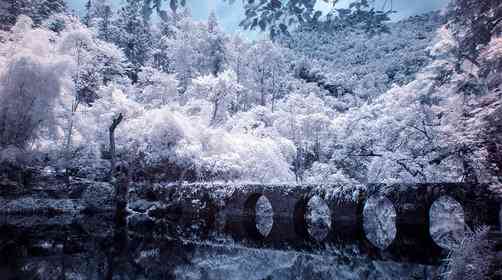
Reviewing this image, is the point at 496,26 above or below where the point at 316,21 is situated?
above

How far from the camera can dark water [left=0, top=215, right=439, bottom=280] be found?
7160 mm

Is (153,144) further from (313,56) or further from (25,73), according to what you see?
(313,56)

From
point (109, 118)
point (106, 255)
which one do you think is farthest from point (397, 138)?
point (109, 118)

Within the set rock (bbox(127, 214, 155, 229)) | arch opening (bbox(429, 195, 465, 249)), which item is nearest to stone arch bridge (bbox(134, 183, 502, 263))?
rock (bbox(127, 214, 155, 229))

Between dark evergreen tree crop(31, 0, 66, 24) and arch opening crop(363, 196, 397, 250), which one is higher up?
dark evergreen tree crop(31, 0, 66, 24)

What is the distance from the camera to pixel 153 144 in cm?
1839

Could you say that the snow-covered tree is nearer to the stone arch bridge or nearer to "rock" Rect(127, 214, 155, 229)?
the stone arch bridge

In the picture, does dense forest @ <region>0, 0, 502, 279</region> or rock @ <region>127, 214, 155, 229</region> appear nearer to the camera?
dense forest @ <region>0, 0, 502, 279</region>

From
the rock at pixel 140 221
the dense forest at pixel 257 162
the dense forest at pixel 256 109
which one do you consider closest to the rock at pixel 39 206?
the dense forest at pixel 257 162

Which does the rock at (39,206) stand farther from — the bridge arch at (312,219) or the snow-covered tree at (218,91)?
the bridge arch at (312,219)

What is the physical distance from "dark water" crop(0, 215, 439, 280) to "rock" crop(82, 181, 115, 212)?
1.96 meters

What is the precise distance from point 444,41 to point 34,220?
15220 millimetres

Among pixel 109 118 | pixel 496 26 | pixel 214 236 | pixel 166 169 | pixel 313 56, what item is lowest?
pixel 214 236

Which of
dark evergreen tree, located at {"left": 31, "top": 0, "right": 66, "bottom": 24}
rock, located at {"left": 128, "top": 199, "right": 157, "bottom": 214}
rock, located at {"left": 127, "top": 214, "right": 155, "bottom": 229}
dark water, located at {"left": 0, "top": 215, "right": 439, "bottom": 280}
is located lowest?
dark water, located at {"left": 0, "top": 215, "right": 439, "bottom": 280}
